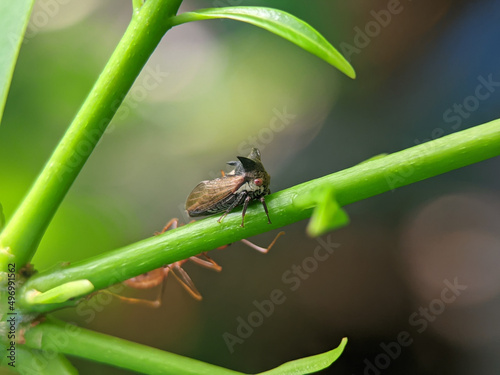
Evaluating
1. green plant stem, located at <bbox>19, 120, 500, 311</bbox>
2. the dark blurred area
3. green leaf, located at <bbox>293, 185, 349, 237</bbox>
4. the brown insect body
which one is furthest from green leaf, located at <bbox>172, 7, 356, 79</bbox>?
the dark blurred area

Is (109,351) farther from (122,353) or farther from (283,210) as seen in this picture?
(283,210)

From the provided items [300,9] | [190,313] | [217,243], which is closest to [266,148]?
[300,9]

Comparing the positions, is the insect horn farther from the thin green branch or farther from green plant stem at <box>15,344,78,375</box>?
green plant stem at <box>15,344,78,375</box>

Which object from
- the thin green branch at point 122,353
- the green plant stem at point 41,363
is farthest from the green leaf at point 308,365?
the green plant stem at point 41,363

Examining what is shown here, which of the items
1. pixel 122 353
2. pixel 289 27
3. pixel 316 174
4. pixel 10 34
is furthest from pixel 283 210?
pixel 316 174

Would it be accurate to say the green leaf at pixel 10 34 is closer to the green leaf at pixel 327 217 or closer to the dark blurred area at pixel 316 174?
the green leaf at pixel 327 217

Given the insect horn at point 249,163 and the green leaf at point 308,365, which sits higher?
the insect horn at point 249,163
